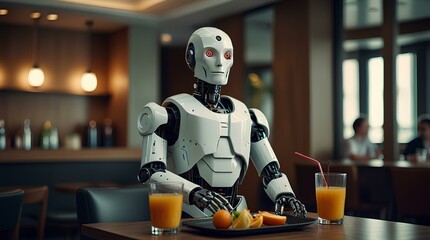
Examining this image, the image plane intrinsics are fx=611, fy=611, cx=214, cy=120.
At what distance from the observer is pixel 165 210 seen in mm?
1770

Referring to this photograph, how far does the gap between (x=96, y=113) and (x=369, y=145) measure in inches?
131

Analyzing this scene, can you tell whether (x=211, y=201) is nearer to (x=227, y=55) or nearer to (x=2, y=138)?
(x=227, y=55)

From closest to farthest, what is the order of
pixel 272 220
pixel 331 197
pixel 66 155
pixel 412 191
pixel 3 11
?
1. pixel 272 220
2. pixel 331 197
3. pixel 412 191
4. pixel 66 155
5. pixel 3 11

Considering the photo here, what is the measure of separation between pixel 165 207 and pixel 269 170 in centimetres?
91

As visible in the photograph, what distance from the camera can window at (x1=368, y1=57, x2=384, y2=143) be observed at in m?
9.22

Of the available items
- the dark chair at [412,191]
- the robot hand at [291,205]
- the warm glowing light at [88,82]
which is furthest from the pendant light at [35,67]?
the robot hand at [291,205]

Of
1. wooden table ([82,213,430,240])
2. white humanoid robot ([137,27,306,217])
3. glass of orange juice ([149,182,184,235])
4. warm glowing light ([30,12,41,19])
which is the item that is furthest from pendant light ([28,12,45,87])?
glass of orange juice ([149,182,184,235])

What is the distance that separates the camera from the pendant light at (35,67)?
20.8 feet

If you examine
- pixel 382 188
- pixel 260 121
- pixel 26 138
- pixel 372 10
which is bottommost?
pixel 382 188

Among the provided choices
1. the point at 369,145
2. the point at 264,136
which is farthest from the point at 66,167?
the point at 264,136

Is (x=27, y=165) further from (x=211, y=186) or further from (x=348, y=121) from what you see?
(x=348, y=121)

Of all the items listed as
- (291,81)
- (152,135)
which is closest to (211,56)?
(152,135)

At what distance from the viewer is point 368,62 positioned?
9.35m

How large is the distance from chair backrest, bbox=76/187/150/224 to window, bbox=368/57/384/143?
732 centimetres
